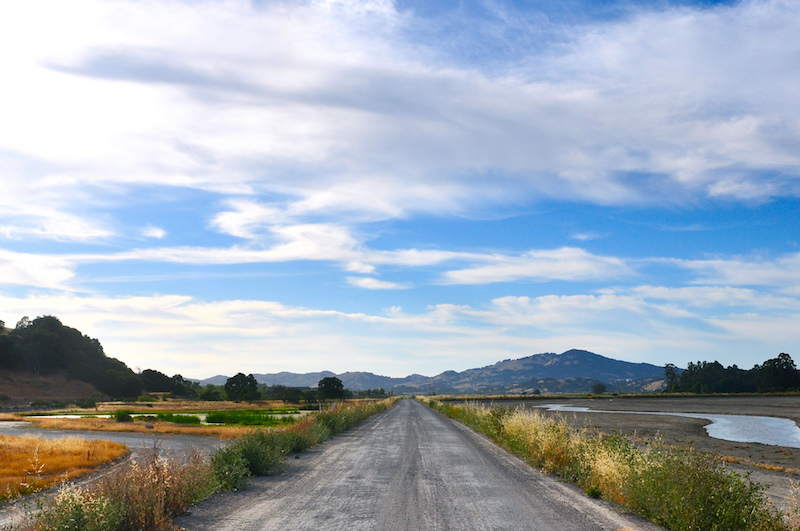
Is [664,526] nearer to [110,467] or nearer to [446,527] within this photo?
[446,527]

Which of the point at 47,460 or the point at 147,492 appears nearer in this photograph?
the point at 147,492

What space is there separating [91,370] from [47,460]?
149886 mm

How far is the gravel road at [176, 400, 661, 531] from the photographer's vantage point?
10930 millimetres

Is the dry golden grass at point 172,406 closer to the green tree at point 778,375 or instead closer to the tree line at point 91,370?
the tree line at point 91,370

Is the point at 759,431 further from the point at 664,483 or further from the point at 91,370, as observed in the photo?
the point at 91,370

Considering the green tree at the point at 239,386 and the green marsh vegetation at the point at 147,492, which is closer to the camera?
the green marsh vegetation at the point at 147,492

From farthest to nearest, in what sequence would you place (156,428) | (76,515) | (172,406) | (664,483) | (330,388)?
(330,388)
(172,406)
(156,428)
(664,483)
(76,515)

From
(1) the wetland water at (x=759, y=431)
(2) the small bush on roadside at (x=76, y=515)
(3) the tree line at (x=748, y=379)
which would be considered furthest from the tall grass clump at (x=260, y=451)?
(3) the tree line at (x=748, y=379)

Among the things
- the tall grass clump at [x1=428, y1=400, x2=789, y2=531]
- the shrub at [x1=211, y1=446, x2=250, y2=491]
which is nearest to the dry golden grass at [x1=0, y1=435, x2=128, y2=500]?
the shrub at [x1=211, y1=446, x2=250, y2=491]

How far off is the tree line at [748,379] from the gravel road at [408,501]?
154 metres

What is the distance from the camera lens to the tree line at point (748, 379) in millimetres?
147250

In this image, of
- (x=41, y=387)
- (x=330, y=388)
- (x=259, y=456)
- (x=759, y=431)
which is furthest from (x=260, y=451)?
(x=41, y=387)

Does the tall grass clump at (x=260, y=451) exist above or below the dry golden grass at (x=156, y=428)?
above

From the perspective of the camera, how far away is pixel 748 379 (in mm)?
162250
